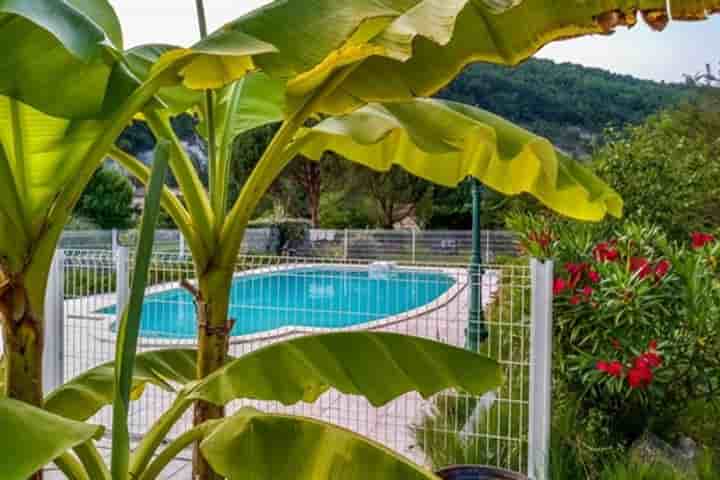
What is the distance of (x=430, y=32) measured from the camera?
1.05 meters

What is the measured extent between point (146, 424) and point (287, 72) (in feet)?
10.9

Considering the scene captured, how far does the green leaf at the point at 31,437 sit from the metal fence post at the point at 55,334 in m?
2.89

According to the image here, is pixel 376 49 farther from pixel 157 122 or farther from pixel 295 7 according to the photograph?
pixel 157 122

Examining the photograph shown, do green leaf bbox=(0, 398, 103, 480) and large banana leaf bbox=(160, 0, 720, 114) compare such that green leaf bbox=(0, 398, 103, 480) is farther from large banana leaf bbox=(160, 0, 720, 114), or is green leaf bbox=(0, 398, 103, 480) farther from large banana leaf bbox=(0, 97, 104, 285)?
large banana leaf bbox=(160, 0, 720, 114)

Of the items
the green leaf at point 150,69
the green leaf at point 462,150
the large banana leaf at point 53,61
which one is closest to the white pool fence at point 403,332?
the green leaf at point 462,150

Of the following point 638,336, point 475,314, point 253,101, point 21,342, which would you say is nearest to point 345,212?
point 475,314

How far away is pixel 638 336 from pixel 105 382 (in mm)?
2548

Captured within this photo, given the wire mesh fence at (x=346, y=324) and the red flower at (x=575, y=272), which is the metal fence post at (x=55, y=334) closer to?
the wire mesh fence at (x=346, y=324)

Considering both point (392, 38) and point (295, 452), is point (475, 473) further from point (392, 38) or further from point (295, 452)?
point (392, 38)

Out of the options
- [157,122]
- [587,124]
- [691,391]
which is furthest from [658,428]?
[587,124]


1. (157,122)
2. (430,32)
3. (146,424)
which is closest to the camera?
(430,32)

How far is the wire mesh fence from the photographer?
3121mm

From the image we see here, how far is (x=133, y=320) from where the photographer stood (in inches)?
40.4

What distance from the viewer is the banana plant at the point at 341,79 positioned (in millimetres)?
1147
